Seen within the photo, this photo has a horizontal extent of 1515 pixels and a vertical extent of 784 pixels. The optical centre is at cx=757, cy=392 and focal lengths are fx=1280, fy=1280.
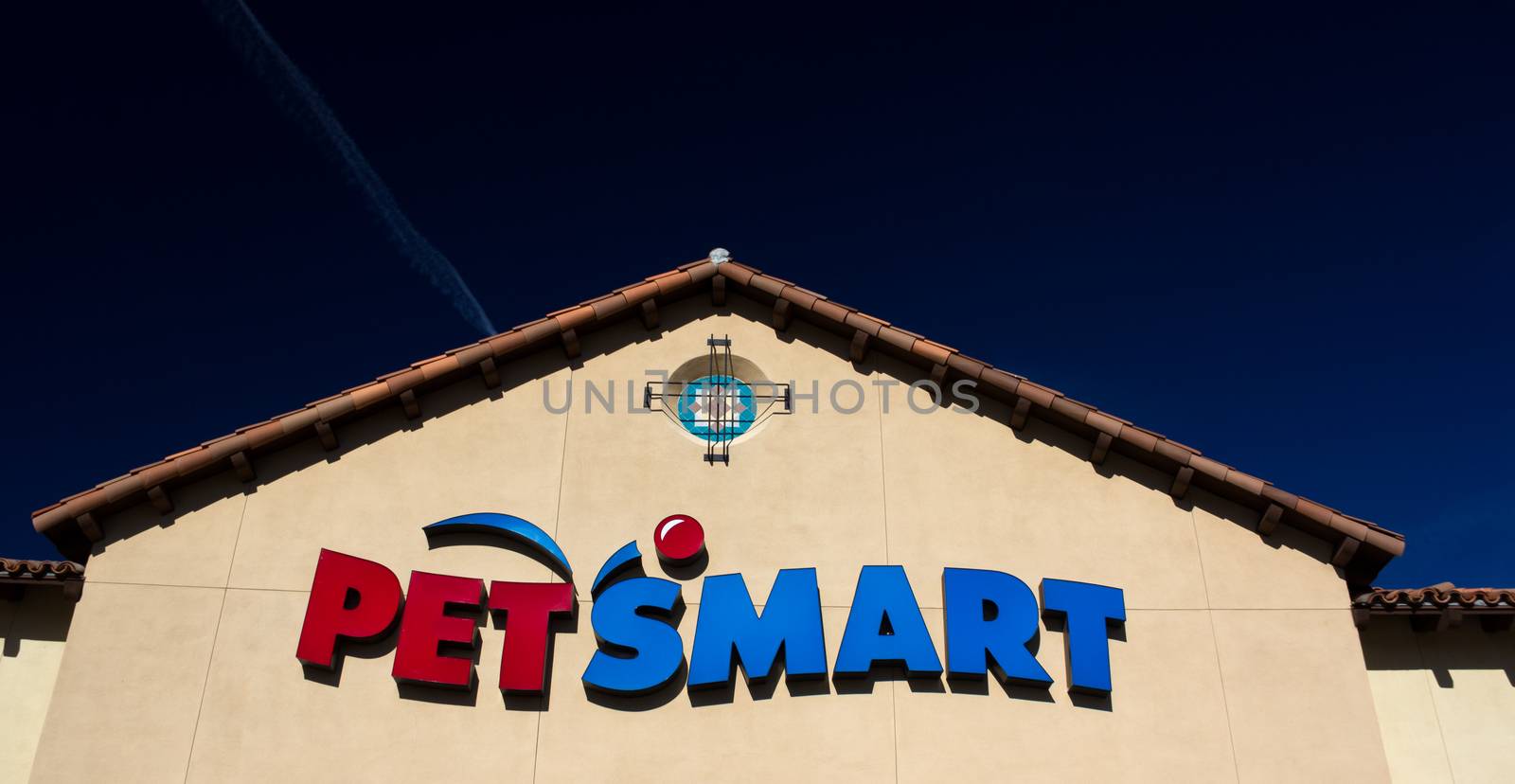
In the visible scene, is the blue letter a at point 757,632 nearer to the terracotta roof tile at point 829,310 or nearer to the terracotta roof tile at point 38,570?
the terracotta roof tile at point 829,310

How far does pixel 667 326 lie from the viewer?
2097cm

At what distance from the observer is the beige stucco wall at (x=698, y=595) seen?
17109 mm

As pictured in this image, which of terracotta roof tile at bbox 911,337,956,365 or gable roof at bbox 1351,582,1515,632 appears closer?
gable roof at bbox 1351,582,1515,632

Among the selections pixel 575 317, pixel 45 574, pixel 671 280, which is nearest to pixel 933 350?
pixel 671 280

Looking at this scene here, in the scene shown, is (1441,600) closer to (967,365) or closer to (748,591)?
(967,365)

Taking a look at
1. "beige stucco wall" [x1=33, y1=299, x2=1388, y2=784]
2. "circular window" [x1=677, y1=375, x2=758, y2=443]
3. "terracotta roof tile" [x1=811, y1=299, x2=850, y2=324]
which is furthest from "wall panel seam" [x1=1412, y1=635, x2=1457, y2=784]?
"circular window" [x1=677, y1=375, x2=758, y2=443]

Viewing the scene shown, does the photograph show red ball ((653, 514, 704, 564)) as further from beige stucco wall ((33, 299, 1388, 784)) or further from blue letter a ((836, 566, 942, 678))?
blue letter a ((836, 566, 942, 678))

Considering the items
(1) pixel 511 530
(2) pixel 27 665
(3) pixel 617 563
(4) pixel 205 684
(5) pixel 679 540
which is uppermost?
(1) pixel 511 530

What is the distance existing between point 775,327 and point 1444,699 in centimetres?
1130

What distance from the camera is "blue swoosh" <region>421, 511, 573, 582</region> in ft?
60.2

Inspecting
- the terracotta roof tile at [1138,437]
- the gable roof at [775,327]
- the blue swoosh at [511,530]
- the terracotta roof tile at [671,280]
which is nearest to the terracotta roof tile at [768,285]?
the gable roof at [775,327]

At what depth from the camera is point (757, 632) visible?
58.9ft

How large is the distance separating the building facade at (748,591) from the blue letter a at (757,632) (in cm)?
7

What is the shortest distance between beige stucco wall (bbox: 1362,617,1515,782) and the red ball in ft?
32.4
